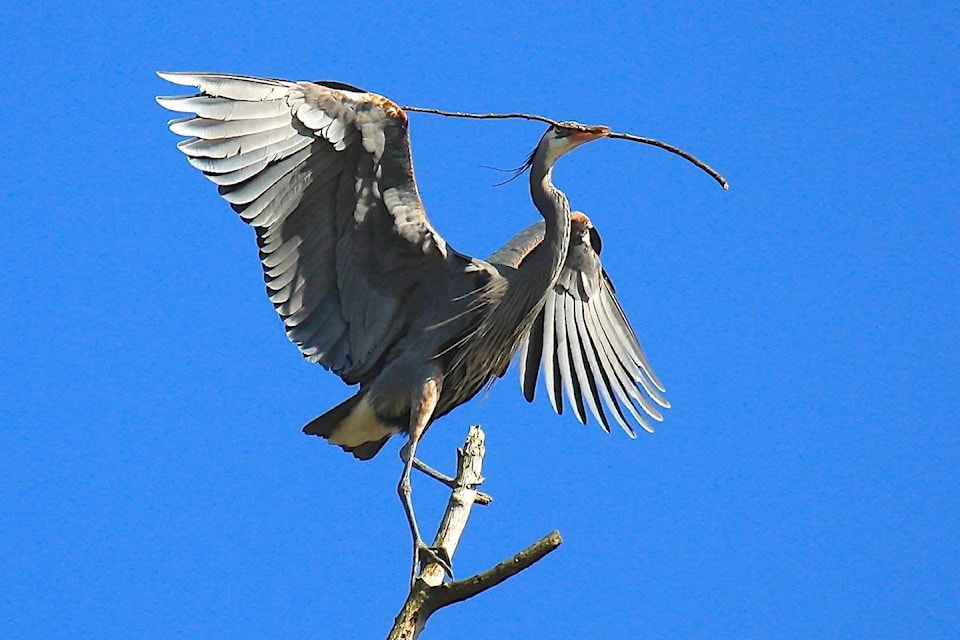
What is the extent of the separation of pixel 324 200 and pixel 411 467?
1.37 metres

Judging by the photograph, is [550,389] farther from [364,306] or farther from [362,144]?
[362,144]

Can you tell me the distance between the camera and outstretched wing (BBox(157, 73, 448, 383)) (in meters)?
7.34

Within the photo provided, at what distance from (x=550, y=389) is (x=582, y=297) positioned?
0.60m

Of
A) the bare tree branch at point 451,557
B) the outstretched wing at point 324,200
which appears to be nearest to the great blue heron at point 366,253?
the outstretched wing at point 324,200

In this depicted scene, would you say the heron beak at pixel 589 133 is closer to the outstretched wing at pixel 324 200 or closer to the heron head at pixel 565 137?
the heron head at pixel 565 137

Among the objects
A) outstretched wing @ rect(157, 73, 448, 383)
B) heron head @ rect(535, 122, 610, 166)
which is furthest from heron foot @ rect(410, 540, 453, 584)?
heron head @ rect(535, 122, 610, 166)

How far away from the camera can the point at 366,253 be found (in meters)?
7.86

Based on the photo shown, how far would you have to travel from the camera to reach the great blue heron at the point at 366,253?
7355mm

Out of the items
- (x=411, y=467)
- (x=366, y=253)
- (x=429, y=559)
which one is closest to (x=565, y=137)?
(x=366, y=253)

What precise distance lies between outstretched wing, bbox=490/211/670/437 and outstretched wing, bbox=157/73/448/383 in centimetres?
107

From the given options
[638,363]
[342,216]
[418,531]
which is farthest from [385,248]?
[638,363]

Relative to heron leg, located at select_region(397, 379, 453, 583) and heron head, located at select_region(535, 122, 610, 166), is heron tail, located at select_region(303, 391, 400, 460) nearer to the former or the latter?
heron leg, located at select_region(397, 379, 453, 583)

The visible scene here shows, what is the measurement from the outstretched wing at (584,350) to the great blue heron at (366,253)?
32cm

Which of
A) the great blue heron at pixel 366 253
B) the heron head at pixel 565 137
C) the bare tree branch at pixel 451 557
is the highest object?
the heron head at pixel 565 137
